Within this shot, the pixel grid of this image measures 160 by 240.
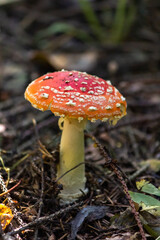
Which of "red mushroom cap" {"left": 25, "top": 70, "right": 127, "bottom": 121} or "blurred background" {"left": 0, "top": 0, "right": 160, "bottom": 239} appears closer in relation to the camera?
"red mushroom cap" {"left": 25, "top": 70, "right": 127, "bottom": 121}

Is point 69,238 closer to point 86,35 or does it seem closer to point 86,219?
point 86,219

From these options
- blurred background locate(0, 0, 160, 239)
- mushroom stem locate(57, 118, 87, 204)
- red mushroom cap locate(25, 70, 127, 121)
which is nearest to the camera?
red mushroom cap locate(25, 70, 127, 121)

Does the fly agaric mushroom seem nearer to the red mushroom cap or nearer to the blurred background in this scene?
the red mushroom cap

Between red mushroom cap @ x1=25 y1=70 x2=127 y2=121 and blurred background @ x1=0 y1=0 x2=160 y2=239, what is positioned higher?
red mushroom cap @ x1=25 y1=70 x2=127 y2=121

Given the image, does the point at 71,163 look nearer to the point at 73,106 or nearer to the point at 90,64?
the point at 73,106

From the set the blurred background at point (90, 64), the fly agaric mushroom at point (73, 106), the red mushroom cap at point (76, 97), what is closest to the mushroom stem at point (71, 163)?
the fly agaric mushroom at point (73, 106)

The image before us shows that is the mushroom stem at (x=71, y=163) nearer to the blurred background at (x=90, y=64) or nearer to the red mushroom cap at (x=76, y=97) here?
the blurred background at (x=90, y=64)

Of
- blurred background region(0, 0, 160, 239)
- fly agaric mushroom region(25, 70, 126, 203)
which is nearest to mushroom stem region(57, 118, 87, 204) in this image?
fly agaric mushroom region(25, 70, 126, 203)

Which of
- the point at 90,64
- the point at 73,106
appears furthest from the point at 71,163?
the point at 90,64
